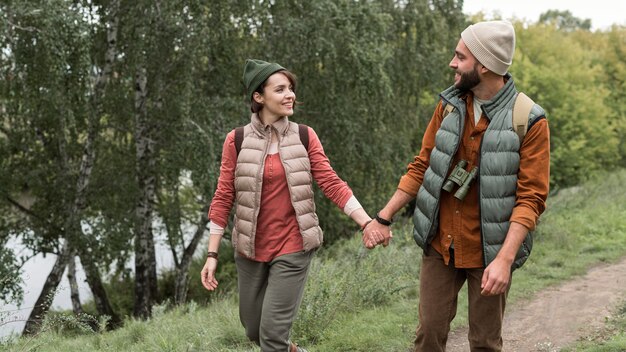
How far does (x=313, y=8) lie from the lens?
11.4 m

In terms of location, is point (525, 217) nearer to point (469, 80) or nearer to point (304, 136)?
point (469, 80)

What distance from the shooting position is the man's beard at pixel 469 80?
315 cm

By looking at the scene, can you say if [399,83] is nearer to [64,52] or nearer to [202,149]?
[202,149]

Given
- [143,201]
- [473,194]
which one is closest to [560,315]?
[473,194]

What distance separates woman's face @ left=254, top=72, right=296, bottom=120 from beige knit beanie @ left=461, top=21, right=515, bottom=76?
98 centimetres

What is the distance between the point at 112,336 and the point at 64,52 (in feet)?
13.1

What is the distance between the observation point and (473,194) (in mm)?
3184

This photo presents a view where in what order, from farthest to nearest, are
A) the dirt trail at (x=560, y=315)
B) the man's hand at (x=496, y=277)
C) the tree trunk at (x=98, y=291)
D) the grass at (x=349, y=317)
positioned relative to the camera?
1. the tree trunk at (x=98, y=291)
2. the dirt trail at (x=560, y=315)
3. the grass at (x=349, y=317)
4. the man's hand at (x=496, y=277)

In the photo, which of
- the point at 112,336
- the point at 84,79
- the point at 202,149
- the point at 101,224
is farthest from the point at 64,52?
the point at 101,224

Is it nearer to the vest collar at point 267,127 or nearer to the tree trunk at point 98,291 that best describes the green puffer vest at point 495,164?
the vest collar at point 267,127

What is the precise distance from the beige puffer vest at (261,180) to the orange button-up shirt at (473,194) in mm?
541

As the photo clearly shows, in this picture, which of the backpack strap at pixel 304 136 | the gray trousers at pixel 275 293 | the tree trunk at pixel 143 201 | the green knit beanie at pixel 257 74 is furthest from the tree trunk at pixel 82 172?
the gray trousers at pixel 275 293

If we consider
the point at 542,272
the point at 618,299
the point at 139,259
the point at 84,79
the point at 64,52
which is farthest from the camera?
the point at 139,259

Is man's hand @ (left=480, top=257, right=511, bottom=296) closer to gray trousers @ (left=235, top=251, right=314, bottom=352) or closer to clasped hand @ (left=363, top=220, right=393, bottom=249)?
clasped hand @ (left=363, top=220, right=393, bottom=249)
